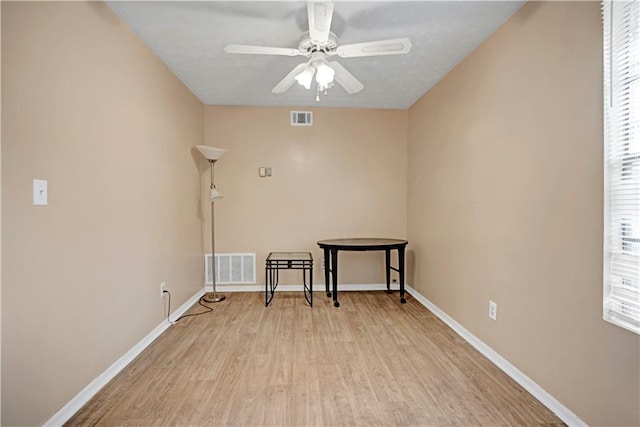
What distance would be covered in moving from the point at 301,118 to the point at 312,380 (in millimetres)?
2957

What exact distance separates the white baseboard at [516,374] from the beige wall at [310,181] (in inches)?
54.7

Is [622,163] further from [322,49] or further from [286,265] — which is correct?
[286,265]

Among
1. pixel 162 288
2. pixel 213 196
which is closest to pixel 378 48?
pixel 213 196

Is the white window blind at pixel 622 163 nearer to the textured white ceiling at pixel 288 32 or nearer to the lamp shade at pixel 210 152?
the textured white ceiling at pixel 288 32

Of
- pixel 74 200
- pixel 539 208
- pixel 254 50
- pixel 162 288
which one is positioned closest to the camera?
pixel 74 200

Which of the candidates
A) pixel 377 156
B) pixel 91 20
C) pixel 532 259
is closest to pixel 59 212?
pixel 91 20

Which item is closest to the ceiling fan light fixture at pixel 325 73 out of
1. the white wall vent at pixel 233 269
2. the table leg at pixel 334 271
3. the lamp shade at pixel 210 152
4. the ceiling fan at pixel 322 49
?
the ceiling fan at pixel 322 49

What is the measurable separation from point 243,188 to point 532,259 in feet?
9.99

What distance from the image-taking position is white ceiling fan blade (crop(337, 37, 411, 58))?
71.2 inches

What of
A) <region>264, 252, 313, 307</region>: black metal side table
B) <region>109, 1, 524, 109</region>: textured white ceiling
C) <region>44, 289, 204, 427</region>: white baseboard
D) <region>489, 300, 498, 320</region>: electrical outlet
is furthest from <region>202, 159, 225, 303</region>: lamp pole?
<region>489, 300, 498, 320</region>: electrical outlet

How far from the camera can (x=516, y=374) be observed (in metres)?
1.93

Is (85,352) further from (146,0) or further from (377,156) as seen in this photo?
(377,156)

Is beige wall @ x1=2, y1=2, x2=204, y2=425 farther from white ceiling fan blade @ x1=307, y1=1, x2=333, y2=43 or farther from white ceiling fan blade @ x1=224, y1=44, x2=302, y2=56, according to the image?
white ceiling fan blade @ x1=307, y1=1, x2=333, y2=43

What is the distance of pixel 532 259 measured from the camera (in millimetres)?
1830
